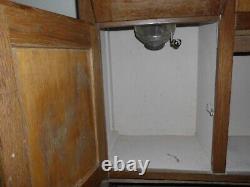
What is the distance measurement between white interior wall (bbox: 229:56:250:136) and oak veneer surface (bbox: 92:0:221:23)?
678 millimetres

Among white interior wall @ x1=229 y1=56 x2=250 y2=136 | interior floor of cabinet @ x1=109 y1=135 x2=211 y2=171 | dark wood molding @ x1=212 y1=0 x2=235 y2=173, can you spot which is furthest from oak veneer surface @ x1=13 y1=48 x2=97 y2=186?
white interior wall @ x1=229 y1=56 x2=250 y2=136

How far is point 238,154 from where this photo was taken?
50.4 inches

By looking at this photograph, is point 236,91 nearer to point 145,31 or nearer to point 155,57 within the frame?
point 155,57

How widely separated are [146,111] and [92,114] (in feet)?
2.42

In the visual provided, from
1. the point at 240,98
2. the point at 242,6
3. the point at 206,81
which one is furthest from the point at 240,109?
the point at 242,6

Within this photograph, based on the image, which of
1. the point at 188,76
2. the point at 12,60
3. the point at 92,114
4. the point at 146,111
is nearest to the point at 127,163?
the point at 92,114

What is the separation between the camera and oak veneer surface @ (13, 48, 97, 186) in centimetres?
59

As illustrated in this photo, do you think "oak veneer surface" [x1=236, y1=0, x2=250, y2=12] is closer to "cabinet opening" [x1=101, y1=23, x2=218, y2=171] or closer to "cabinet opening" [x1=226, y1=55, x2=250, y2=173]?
"cabinet opening" [x1=101, y1=23, x2=218, y2=171]

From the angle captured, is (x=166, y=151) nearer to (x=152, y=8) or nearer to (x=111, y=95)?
(x=111, y=95)

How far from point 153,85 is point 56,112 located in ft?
3.23

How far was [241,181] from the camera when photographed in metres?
1.09

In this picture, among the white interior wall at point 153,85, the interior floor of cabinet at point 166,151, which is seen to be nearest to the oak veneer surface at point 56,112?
the interior floor of cabinet at point 166,151

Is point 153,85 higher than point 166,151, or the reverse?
point 153,85

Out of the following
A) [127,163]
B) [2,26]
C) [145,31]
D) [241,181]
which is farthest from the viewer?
[145,31]
